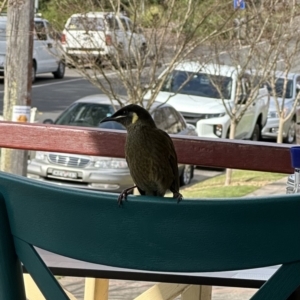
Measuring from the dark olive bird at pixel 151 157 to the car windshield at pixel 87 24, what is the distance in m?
7.48

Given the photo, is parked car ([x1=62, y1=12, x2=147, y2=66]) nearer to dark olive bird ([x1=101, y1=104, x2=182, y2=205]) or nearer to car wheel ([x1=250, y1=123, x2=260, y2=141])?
dark olive bird ([x1=101, y1=104, x2=182, y2=205])

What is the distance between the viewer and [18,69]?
28.1 feet

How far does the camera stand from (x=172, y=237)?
4.99 feet

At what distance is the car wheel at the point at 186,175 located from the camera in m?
14.1

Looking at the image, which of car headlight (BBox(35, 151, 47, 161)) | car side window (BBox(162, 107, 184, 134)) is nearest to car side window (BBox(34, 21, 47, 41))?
car headlight (BBox(35, 151, 47, 161))

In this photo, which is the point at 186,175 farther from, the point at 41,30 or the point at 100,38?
the point at 100,38

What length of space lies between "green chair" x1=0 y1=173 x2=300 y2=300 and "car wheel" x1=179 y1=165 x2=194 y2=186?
491 inches

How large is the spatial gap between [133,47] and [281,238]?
9.13 m

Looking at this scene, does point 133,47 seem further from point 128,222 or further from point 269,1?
point 128,222

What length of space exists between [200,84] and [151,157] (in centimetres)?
1451

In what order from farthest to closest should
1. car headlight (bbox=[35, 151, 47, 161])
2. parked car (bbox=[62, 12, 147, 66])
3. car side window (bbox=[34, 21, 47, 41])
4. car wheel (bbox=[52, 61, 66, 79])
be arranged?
car wheel (bbox=[52, 61, 66, 79]) < car headlight (bbox=[35, 151, 47, 161]) < car side window (bbox=[34, 21, 47, 41]) < parked car (bbox=[62, 12, 147, 66])

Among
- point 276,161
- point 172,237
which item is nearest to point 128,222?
point 172,237

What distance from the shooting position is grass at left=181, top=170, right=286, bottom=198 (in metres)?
12.1

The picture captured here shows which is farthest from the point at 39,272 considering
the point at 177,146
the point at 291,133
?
the point at 291,133
